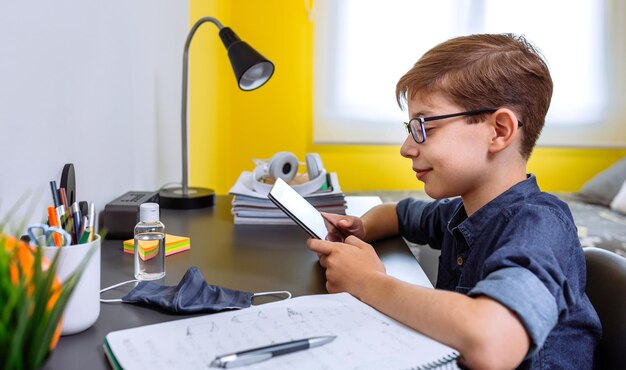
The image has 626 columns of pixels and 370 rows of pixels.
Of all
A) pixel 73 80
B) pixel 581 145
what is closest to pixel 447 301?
pixel 73 80

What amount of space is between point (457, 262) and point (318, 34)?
220 centimetres

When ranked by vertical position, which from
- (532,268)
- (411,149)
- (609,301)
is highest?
(411,149)

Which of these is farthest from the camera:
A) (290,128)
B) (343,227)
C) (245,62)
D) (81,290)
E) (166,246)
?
(290,128)

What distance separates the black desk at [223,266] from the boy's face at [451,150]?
155 millimetres

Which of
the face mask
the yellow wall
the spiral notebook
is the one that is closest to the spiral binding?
the spiral notebook

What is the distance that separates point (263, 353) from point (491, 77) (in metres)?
0.59

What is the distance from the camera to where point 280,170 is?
148 centimetres

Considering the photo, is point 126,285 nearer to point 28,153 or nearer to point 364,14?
point 28,153

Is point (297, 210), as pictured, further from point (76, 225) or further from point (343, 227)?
point (76, 225)

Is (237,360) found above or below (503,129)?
below

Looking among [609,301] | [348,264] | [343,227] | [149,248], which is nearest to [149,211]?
[149,248]

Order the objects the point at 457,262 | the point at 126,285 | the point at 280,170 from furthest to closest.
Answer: the point at 280,170, the point at 457,262, the point at 126,285

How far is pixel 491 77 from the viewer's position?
0.93 meters

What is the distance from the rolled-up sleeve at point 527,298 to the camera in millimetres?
624
